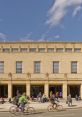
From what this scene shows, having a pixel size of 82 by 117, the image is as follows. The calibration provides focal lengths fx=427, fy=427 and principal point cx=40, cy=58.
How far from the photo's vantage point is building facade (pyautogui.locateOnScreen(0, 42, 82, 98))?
7044 centimetres

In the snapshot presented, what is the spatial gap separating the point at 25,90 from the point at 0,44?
8912mm

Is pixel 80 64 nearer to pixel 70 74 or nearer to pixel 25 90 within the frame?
pixel 70 74

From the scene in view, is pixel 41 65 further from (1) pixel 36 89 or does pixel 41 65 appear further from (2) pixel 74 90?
(2) pixel 74 90

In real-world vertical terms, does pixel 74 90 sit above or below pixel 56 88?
below

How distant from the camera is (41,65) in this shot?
71188 mm

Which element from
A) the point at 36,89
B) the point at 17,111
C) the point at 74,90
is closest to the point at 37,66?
the point at 36,89

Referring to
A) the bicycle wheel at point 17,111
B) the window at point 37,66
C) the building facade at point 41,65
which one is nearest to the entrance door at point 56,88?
the building facade at point 41,65

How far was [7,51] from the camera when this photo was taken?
2817 inches

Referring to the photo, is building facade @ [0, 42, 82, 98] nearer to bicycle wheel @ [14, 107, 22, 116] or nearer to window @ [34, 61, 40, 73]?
window @ [34, 61, 40, 73]

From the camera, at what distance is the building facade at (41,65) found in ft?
231

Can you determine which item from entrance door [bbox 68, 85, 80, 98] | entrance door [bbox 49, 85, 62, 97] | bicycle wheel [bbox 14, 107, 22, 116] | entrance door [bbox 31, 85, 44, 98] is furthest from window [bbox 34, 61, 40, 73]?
bicycle wheel [bbox 14, 107, 22, 116]

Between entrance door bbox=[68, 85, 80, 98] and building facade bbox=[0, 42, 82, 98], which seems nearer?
building facade bbox=[0, 42, 82, 98]

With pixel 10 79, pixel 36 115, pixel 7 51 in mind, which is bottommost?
pixel 36 115

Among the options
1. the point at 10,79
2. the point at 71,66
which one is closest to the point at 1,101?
the point at 10,79
